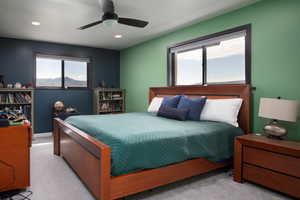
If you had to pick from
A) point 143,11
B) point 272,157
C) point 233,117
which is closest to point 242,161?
point 272,157

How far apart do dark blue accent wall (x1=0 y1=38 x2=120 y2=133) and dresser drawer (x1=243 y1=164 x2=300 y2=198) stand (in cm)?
450

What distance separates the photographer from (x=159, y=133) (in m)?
2.12

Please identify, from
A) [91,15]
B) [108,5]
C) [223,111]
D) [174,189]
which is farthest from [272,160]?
[91,15]

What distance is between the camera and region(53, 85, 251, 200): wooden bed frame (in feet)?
5.79

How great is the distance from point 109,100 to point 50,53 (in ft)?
6.31

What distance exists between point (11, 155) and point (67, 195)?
2.33ft

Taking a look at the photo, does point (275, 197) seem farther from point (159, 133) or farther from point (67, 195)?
point (67, 195)

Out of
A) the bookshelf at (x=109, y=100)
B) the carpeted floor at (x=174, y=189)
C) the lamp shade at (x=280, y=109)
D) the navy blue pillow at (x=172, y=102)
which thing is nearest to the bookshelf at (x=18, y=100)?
the bookshelf at (x=109, y=100)

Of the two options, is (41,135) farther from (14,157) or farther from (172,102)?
(172,102)

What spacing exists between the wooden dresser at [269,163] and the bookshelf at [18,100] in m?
4.32

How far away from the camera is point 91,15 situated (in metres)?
3.28

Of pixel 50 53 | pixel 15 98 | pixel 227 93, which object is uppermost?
pixel 50 53

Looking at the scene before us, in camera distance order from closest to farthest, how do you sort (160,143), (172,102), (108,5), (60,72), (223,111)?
(160,143) → (108,5) → (223,111) → (172,102) → (60,72)

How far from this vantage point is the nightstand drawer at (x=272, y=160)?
2.01 metres
